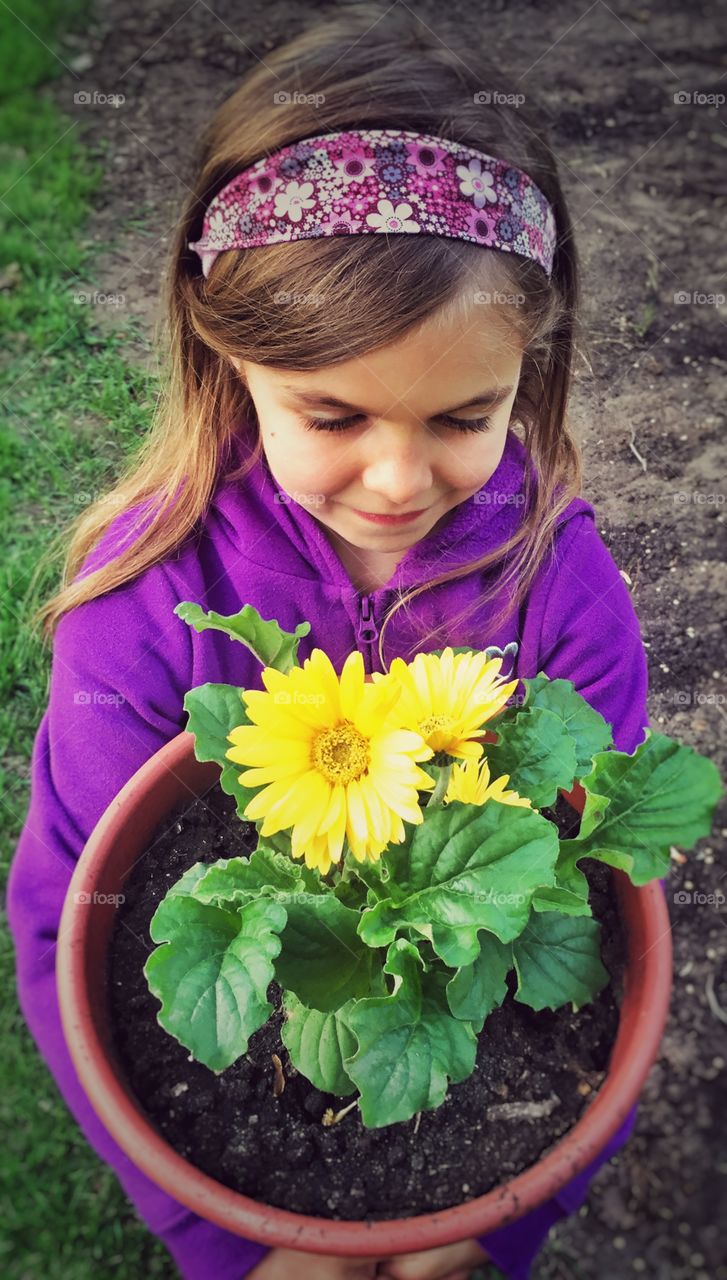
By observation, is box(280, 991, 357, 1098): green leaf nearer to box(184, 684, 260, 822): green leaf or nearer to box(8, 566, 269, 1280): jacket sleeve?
box(184, 684, 260, 822): green leaf

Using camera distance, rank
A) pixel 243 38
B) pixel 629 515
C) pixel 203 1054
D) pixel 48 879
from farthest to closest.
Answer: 1. pixel 243 38
2. pixel 629 515
3. pixel 48 879
4. pixel 203 1054

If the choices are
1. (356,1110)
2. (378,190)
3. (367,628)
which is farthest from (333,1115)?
(378,190)

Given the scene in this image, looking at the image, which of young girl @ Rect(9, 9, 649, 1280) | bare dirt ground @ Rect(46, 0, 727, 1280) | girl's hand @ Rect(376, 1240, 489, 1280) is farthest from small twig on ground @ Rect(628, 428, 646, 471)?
girl's hand @ Rect(376, 1240, 489, 1280)

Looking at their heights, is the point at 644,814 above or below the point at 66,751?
above

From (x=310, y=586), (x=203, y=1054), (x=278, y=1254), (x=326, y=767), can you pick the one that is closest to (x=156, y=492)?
(x=310, y=586)

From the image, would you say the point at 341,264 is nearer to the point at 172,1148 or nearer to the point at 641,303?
the point at 172,1148

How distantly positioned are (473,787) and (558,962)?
21 centimetres

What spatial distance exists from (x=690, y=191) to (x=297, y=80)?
1.72 m

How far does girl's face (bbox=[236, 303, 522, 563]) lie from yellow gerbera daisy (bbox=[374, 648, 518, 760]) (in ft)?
0.91

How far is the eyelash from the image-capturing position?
1.09 metres

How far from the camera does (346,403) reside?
1.06 metres

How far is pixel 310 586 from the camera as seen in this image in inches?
56.4

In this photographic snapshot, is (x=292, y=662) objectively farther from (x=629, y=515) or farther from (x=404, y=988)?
(x=629, y=515)

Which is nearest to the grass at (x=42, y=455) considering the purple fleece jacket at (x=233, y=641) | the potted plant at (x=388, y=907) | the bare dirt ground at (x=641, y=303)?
the bare dirt ground at (x=641, y=303)
